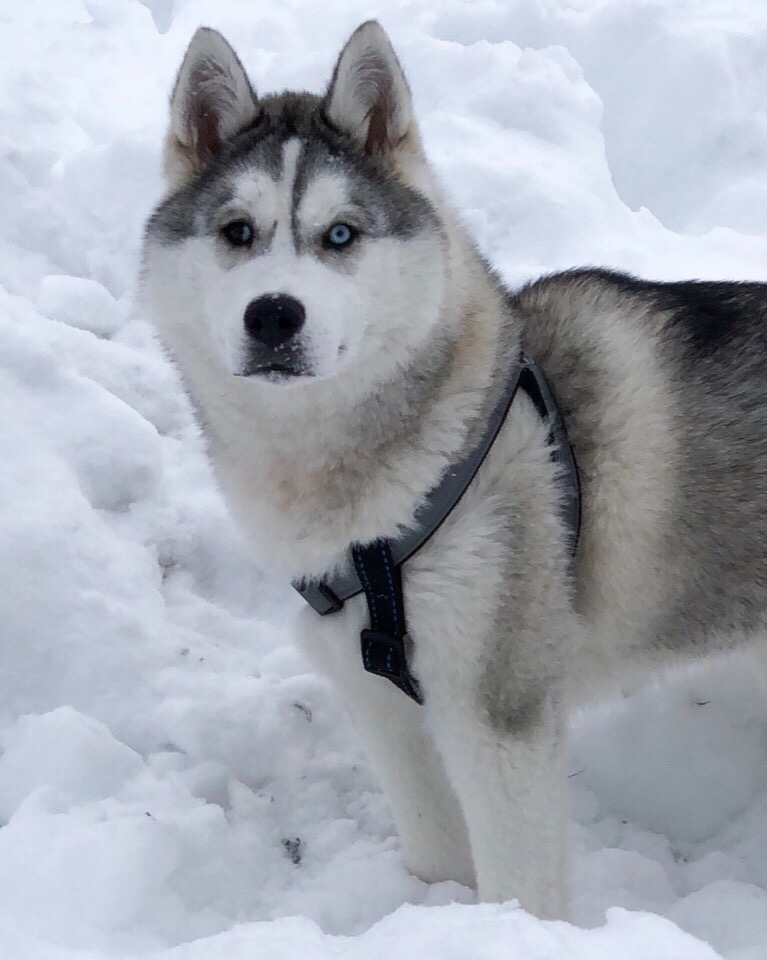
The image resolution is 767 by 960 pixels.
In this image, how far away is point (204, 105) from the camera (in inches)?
88.7

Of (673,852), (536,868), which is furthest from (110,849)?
(673,852)

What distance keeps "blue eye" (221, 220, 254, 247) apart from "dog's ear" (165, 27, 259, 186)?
284 millimetres

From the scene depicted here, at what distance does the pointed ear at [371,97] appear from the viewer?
2109 millimetres

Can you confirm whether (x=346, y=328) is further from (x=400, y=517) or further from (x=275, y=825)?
(x=275, y=825)

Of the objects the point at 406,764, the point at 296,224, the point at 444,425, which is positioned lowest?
the point at 406,764

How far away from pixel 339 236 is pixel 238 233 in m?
0.23

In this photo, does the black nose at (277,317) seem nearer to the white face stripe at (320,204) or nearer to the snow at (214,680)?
the white face stripe at (320,204)

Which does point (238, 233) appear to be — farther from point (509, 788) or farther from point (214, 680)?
point (214, 680)

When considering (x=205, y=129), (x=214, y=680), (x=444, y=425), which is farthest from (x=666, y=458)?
(x=214, y=680)

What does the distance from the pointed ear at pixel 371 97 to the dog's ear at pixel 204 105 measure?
0.23 metres

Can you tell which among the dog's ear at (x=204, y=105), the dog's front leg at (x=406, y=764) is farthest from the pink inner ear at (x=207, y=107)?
the dog's front leg at (x=406, y=764)

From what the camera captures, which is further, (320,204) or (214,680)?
(214,680)

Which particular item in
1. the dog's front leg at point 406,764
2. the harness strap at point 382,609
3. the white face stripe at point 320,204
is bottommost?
the dog's front leg at point 406,764

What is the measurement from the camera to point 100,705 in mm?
2746
